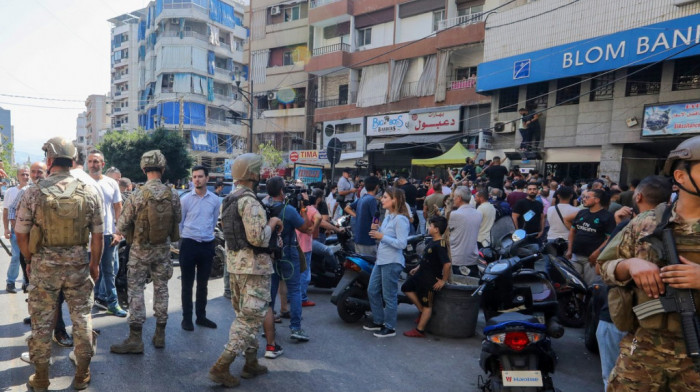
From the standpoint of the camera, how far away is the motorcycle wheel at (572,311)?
5668mm

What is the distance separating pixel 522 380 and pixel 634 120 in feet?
49.2

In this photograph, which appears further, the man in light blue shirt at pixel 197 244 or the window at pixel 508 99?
the window at pixel 508 99

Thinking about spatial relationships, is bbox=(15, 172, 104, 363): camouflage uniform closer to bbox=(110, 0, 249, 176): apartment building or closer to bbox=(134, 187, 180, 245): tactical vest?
bbox=(134, 187, 180, 245): tactical vest

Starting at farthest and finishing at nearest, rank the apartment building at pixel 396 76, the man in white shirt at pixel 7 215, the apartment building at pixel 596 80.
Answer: the apartment building at pixel 396 76 → the apartment building at pixel 596 80 → the man in white shirt at pixel 7 215

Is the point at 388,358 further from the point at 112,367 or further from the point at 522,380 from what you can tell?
the point at 112,367

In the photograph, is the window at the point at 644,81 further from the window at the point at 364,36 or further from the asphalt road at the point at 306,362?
the window at the point at 364,36

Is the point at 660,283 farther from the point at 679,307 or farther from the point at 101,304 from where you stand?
the point at 101,304

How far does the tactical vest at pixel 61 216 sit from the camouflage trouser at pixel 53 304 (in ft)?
0.73

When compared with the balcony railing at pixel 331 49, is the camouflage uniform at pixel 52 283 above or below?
below

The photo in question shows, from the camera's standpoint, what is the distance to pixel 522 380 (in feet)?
10.7

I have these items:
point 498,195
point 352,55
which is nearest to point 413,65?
point 352,55

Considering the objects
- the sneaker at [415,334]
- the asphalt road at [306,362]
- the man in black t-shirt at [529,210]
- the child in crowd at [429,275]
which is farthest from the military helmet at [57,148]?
the man in black t-shirt at [529,210]

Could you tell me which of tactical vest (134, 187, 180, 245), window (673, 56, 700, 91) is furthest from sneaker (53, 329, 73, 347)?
window (673, 56, 700, 91)

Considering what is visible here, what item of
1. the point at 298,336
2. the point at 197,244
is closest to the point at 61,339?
the point at 197,244
